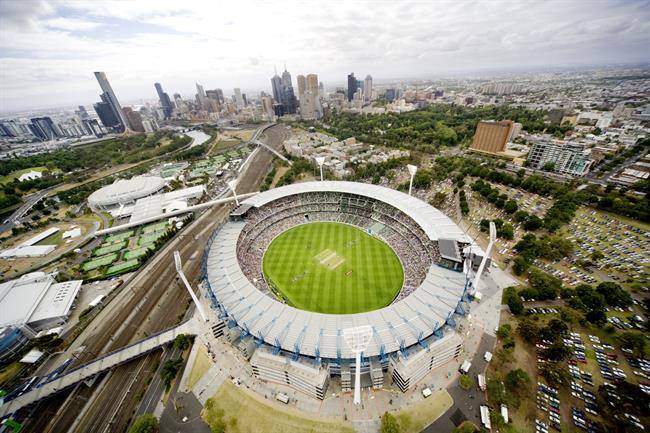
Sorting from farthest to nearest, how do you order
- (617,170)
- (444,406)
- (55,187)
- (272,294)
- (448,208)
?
(55,187), (617,170), (448,208), (272,294), (444,406)

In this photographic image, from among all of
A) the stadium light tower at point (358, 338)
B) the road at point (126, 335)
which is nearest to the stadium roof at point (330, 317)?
the stadium light tower at point (358, 338)

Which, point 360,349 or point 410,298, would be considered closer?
point 360,349

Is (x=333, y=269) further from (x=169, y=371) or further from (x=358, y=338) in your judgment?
(x=169, y=371)

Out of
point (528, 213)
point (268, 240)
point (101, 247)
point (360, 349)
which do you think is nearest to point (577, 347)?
point (360, 349)

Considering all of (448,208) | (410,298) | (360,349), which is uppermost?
(360,349)

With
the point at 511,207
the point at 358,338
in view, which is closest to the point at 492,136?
the point at 511,207

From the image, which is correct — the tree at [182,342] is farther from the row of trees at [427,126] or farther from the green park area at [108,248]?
the row of trees at [427,126]

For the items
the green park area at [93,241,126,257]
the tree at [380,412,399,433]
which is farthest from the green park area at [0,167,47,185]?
the tree at [380,412,399,433]

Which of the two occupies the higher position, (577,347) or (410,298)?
(410,298)

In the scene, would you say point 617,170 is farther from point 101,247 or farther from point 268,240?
point 101,247

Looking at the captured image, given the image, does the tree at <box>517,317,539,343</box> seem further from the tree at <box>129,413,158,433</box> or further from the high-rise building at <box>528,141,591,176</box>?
the high-rise building at <box>528,141,591,176</box>
